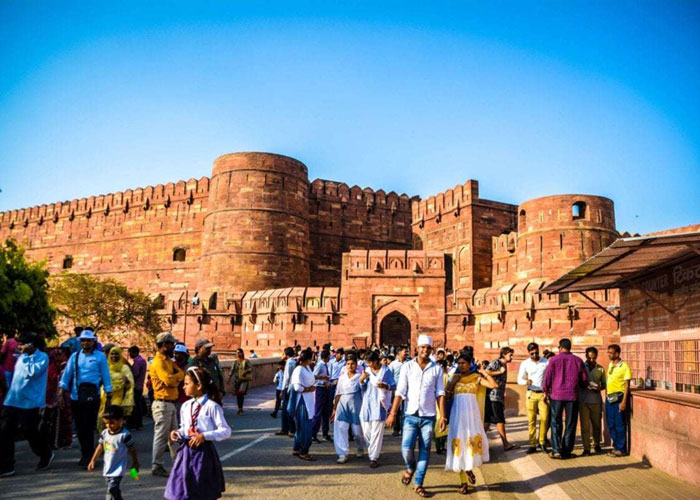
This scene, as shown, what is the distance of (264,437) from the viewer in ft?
27.4

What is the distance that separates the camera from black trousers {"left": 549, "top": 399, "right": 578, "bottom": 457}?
22.0ft

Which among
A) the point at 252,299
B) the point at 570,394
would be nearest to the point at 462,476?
the point at 570,394

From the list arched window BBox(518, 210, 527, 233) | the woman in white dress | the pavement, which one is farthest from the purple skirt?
arched window BBox(518, 210, 527, 233)

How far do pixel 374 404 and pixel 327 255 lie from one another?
88.8 ft

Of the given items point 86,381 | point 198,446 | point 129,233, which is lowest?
point 198,446

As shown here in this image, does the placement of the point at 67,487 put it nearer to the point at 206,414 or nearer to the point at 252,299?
the point at 206,414

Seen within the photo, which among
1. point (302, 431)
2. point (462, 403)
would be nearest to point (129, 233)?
point (302, 431)

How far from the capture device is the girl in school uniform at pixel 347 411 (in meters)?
6.78

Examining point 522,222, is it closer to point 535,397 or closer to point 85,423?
point 535,397

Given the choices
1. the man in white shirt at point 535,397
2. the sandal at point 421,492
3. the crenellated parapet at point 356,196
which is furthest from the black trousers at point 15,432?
the crenellated parapet at point 356,196

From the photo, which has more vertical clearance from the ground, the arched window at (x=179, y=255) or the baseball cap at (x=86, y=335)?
the arched window at (x=179, y=255)

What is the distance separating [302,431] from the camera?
675cm

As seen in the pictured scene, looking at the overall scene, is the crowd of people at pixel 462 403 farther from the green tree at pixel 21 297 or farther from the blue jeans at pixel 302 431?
the green tree at pixel 21 297

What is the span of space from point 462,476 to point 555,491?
0.79 metres
